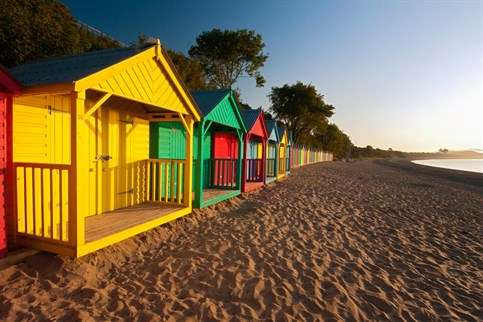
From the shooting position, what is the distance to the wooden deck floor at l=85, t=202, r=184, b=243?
4.43 m

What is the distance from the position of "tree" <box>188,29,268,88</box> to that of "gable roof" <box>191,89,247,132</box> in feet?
71.1

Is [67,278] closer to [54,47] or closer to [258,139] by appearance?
[54,47]

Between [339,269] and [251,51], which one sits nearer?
[339,269]

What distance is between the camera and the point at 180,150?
8.13 meters

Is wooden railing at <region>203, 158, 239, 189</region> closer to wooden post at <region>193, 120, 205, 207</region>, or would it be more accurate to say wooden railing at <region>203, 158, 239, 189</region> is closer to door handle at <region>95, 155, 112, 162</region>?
wooden post at <region>193, 120, 205, 207</region>

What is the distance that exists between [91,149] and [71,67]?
1.63m

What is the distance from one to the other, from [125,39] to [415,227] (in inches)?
966

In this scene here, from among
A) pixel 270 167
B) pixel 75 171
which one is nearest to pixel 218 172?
pixel 75 171

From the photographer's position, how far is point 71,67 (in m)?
4.21

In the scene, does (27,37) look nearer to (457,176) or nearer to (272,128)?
(272,128)

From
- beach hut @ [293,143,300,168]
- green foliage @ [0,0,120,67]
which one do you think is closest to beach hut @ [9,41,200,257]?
green foliage @ [0,0,120,67]

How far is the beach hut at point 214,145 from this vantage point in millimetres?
7078

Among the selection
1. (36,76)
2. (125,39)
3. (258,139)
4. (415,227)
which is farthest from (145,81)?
(125,39)

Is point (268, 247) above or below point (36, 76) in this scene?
below
